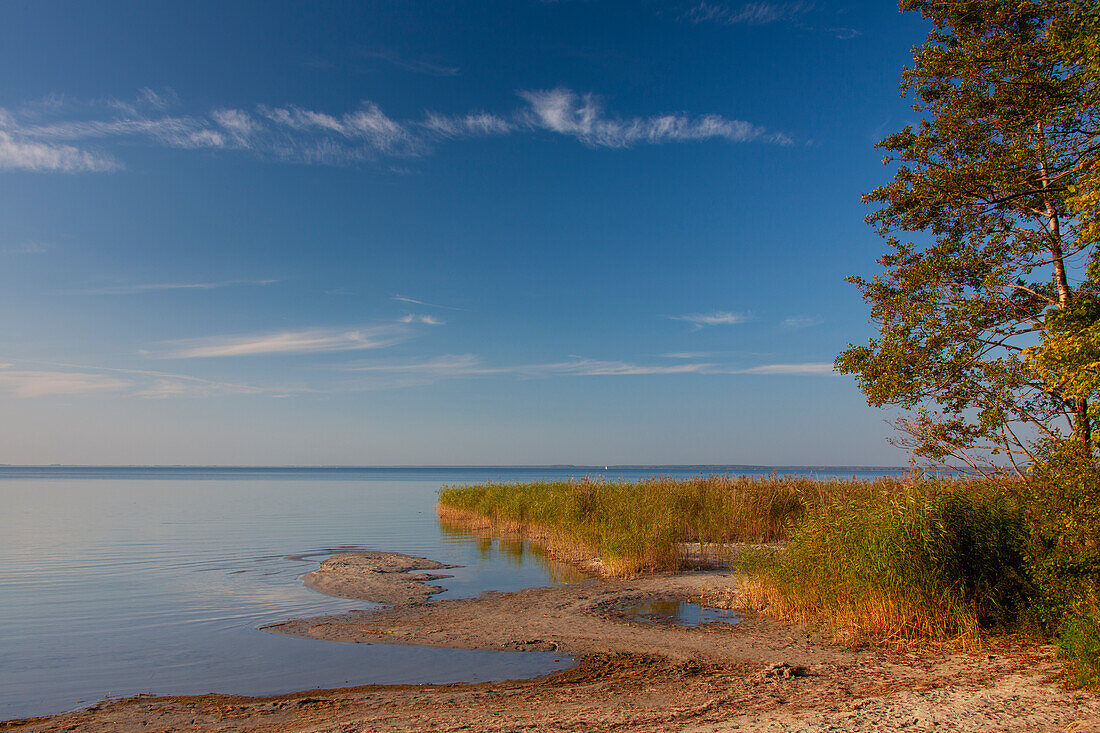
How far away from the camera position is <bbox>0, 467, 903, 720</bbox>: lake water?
9.73 metres

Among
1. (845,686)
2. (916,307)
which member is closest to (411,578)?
(845,686)

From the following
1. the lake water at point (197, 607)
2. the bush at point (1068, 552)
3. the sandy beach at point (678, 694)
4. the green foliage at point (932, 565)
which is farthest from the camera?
the green foliage at point (932, 565)

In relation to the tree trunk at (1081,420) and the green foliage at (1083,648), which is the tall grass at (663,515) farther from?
the green foliage at (1083,648)

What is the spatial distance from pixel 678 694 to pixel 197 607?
1167 centimetres

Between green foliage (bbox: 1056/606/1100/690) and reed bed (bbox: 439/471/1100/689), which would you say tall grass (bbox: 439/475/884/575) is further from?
green foliage (bbox: 1056/606/1100/690)

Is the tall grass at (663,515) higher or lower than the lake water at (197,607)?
higher

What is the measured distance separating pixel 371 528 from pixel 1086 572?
29663mm

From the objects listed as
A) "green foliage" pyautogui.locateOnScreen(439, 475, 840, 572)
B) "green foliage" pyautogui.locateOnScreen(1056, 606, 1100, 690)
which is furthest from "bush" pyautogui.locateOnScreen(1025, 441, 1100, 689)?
"green foliage" pyautogui.locateOnScreen(439, 475, 840, 572)

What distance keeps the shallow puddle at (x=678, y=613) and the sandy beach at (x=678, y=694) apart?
1.57ft

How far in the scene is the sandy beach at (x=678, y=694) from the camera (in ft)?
23.2

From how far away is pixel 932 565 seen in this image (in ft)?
33.3

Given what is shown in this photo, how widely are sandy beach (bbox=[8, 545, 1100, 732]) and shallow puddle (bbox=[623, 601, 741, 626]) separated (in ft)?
1.57

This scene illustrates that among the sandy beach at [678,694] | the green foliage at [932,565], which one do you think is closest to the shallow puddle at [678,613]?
the sandy beach at [678,694]

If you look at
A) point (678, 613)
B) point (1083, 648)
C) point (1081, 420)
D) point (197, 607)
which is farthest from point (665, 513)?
point (1083, 648)
